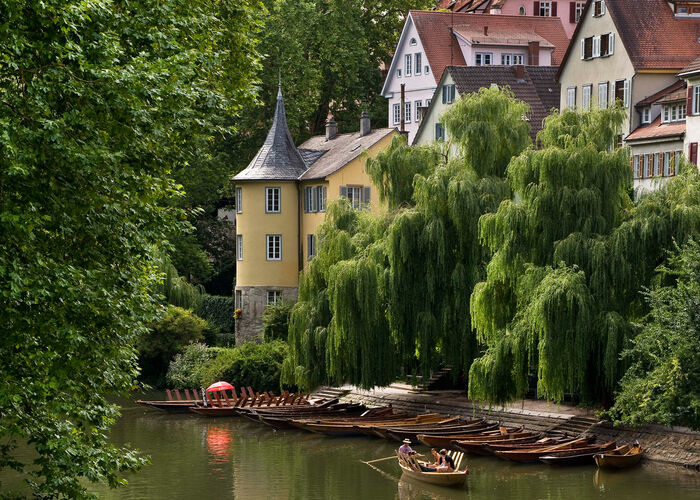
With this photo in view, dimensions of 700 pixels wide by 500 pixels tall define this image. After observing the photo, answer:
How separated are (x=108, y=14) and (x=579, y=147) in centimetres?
2093

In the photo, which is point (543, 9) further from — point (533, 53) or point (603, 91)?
point (603, 91)

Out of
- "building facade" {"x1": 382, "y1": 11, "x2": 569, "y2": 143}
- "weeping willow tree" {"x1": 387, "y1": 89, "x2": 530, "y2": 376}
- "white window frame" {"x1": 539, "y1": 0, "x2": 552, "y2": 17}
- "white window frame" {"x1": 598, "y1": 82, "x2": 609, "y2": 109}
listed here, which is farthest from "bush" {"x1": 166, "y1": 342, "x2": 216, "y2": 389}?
"white window frame" {"x1": 539, "y1": 0, "x2": 552, "y2": 17}

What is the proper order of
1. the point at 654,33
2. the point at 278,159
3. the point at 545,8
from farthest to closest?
the point at 545,8, the point at 278,159, the point at 654,33

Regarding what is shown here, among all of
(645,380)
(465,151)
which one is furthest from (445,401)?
(645,380)

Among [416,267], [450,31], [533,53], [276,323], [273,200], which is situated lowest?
[276,323]

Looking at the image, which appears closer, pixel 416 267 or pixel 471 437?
pixel 471 437

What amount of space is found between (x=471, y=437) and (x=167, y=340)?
2142 centimetres

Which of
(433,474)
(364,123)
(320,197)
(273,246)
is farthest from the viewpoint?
(364,123)

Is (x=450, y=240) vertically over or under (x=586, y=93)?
under

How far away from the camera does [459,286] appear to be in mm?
38031

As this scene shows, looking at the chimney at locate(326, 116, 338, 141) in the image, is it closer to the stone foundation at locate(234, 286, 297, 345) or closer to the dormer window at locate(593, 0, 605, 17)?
the stone foundation at locate(234, 286, 297, 345)

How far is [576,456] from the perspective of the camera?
31453mm

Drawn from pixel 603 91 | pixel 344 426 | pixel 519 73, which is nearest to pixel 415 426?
pixel 344 426

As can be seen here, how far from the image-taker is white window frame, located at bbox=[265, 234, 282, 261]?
189ft
